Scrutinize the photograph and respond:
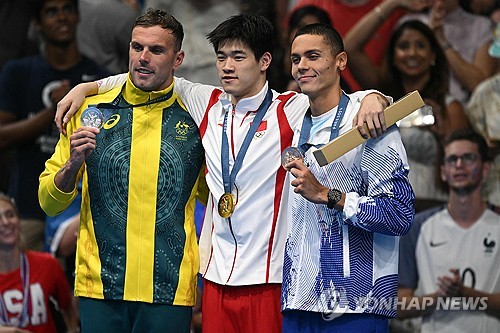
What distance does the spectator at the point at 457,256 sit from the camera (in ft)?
27.3

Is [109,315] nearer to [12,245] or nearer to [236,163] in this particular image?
[236,163]

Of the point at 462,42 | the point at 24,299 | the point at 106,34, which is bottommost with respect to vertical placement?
the point at 24,299

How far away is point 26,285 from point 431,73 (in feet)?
10.8

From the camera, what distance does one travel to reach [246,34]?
6.39 meters

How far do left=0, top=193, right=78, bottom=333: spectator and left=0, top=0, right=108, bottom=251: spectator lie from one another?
659 millimetres

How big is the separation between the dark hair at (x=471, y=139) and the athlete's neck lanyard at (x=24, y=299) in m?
3.03

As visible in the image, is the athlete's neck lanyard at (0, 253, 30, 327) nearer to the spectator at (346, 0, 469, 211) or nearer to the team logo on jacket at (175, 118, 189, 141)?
the team logo on jacket at (175, 118, 189, 141)

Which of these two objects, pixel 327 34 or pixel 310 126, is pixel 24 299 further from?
pixel 327 34

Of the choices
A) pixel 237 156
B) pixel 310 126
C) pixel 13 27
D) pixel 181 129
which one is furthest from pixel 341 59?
pixel 13 27

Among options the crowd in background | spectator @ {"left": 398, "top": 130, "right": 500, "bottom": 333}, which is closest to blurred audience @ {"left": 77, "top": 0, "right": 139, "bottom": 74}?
the crowd in background

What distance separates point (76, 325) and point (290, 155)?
10.8 ft

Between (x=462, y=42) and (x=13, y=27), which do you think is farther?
(x=13, y=27)

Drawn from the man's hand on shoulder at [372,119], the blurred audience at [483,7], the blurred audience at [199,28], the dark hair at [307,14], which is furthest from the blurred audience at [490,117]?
the man's hand on shoulder at [372,119]

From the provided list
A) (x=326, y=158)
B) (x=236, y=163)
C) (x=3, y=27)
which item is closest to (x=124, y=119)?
(x=236, y=163)
